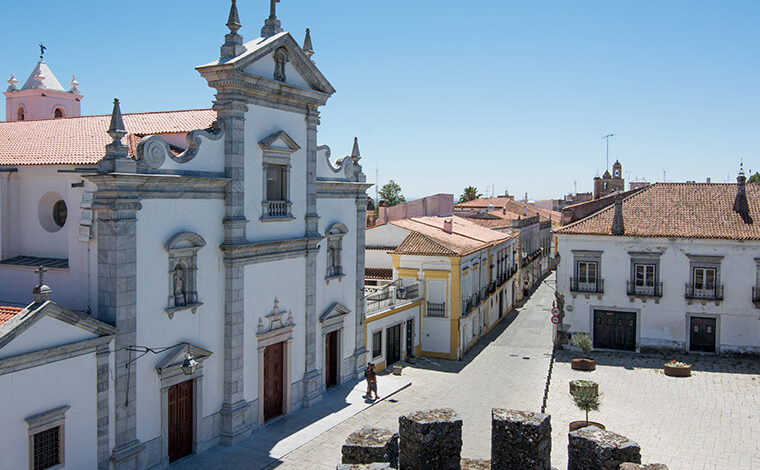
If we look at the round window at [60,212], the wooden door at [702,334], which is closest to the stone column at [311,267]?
the round window at [60,212]

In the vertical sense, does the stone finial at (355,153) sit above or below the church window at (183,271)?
above

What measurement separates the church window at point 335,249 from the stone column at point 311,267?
4.67 ft

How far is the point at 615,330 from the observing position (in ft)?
108

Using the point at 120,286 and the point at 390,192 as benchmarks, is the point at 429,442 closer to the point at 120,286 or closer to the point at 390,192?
the point at 120,286

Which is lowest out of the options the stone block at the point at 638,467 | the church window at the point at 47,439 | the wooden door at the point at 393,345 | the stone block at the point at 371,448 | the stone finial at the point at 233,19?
the wooden door at the point at 393,345

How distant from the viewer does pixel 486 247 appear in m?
37.9

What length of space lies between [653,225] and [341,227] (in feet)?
58.9

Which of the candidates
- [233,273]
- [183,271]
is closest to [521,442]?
[183,271]

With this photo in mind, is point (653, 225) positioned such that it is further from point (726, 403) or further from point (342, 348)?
point (342, 348)

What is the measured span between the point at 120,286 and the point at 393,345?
16.5m

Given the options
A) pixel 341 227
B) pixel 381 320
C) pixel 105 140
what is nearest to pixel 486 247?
pixel 381 320

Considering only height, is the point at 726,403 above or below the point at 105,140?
below

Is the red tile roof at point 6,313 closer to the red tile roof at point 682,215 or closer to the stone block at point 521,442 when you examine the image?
the stone block at point 521,442

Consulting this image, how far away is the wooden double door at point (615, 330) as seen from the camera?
108 feet
